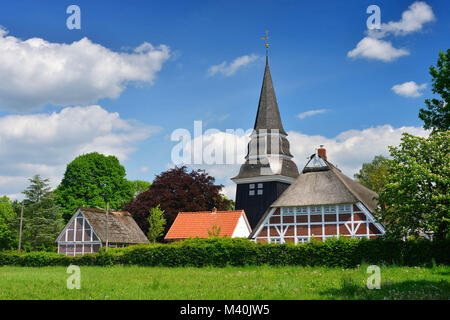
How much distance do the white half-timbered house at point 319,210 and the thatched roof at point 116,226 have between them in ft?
48.5

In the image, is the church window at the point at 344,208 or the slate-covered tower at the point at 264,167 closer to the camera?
the church window at the point at 344,208

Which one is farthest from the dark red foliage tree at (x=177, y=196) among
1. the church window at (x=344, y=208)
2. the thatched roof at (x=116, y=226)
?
the church window at (x=344, y=208)

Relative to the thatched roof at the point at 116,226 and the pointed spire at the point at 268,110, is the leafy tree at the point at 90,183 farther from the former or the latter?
the pointed spire at the point at 268,110

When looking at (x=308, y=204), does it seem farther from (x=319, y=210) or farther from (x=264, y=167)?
(x=264, y=167)

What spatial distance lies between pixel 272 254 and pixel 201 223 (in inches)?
844

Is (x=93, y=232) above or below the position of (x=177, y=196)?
below

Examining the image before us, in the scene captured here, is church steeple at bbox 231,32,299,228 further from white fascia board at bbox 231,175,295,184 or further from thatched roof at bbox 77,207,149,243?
thatched roof at bbox 77,207,149,243

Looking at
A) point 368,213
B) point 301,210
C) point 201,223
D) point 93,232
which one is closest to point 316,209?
point 301,210

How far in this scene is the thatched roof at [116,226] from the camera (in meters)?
46.9

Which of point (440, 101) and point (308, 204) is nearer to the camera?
point (440, 101)

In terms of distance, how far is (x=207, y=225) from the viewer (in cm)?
4662

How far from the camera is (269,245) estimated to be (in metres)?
26.8
